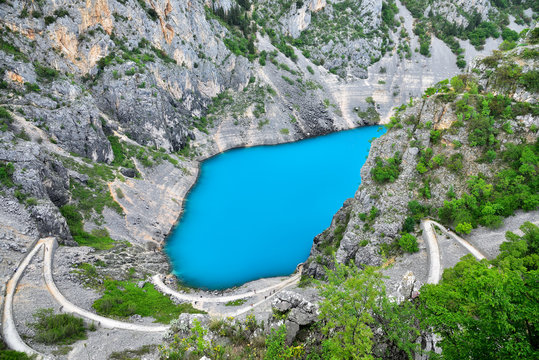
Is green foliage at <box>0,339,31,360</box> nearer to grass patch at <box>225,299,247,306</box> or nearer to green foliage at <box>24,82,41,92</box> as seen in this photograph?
grass patch at <box>225,299,247,306</box>

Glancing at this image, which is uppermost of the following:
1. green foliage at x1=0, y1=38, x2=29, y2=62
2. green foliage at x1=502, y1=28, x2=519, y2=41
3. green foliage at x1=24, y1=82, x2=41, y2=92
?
green foliage at x1=502, y1=28, x2=519, y2=41

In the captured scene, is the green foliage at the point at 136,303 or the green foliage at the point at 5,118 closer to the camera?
the green foliage at the point at 136,303

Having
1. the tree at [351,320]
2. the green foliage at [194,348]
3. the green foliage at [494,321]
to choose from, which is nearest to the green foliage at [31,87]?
the green foliage at [194,348]

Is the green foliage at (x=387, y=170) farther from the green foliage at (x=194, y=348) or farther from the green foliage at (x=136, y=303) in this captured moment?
the green foliage at (x=194, y=348)

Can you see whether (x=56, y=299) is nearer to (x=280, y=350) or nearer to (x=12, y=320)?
(x=12, y=320)

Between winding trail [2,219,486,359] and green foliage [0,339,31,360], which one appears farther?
winding trail [2,219,486,359]

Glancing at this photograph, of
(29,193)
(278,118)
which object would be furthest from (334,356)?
(278,118)

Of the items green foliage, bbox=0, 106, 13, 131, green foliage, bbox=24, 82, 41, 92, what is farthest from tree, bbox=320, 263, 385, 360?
green foliage, bbox=24, 82, 41, 92
